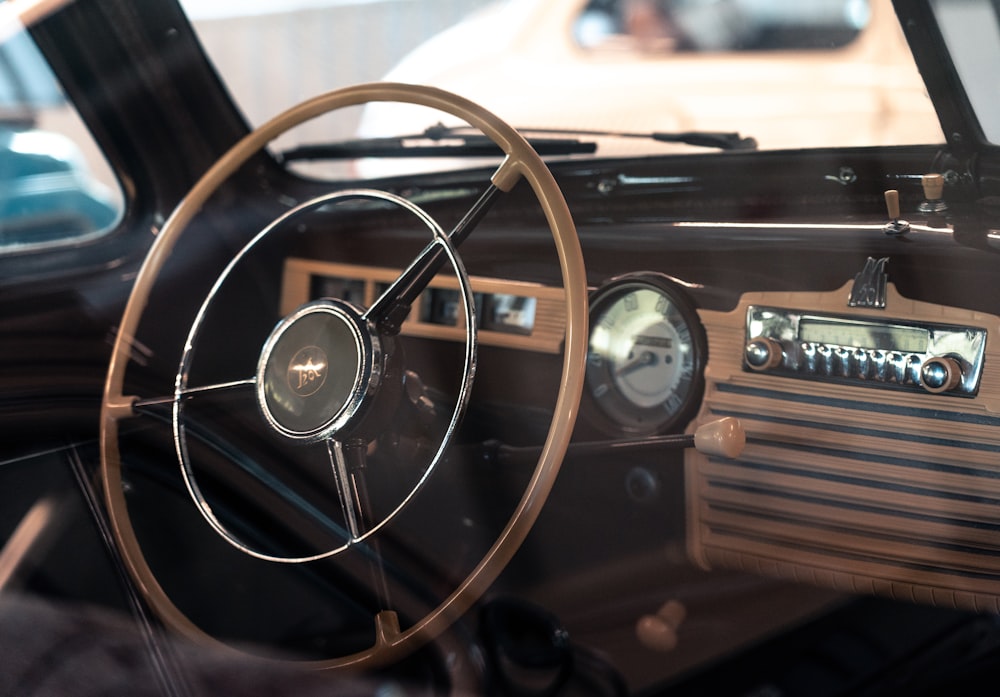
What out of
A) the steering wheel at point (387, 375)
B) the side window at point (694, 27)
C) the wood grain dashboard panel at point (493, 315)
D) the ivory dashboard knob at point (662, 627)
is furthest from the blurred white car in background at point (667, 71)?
the ivory dashboard knob at point (662, 627)

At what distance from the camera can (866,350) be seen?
1.16m

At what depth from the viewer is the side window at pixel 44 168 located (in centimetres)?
174

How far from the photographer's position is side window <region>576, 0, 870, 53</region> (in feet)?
5.41

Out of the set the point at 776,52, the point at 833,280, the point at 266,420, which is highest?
the point at 776,52

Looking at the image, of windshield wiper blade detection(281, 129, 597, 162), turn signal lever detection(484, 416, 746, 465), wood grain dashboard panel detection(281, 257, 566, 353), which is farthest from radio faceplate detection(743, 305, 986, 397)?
windshield wiper blade detection(281, 129, 597, 162)

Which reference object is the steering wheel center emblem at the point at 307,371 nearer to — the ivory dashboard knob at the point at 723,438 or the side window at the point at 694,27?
the ivory dashboard knob at the point at 723,438

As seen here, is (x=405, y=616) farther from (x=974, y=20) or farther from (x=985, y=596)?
(x=974, y=20)

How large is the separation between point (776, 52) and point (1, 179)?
1434 mm

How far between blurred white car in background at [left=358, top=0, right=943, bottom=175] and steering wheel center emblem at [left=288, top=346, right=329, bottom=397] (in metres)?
0.51

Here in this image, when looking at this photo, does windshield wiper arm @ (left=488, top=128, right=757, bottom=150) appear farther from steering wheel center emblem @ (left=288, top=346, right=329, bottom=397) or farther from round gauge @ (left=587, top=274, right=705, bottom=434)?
steering wheel center emblem @ (left=288, top=346, right=329, bottom=397)

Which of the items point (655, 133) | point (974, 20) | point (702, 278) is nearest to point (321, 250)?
point (655, 133)

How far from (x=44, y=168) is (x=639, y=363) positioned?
1325 millimetres

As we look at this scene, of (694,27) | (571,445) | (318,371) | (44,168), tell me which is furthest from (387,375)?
(44,168)

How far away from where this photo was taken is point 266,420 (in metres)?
1.12
